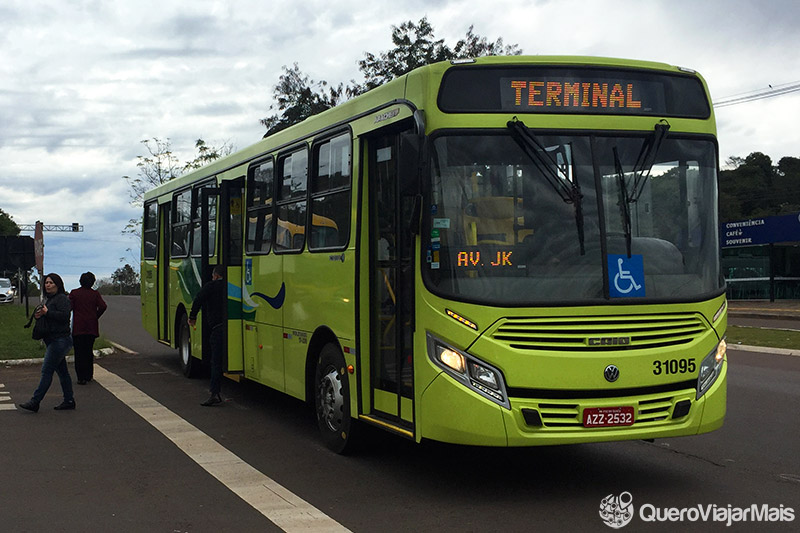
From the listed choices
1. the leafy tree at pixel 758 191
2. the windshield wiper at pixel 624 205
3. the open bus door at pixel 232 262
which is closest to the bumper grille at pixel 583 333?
the windshield wiper at pixel 624 205

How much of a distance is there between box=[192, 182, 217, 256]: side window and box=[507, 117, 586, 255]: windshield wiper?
7.24 metres

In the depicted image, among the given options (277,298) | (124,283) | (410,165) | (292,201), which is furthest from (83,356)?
(124,283)

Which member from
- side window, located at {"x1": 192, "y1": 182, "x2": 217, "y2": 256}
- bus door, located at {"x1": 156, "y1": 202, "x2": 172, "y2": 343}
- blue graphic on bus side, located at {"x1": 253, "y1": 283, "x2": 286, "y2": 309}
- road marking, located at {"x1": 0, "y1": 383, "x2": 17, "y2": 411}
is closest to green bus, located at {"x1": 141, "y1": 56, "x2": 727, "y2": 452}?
blue graphic on bus side, located at {"x1": 253, "y1": 283, "x2": 286, "y2": 309}

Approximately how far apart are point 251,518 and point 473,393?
5.79 feet

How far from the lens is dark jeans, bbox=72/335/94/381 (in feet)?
49.6

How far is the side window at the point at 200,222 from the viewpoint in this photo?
1392cm

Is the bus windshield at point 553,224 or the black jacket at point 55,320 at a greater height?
the bus windshield at point 553,224

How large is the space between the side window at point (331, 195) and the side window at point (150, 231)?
352 inches

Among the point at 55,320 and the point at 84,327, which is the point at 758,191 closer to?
the point at 84,327

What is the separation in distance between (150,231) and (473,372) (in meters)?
12.9

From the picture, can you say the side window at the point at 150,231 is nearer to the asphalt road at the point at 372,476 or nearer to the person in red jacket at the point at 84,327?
the person in red jacket at the point at 84,327

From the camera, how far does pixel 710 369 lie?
7.55 meters

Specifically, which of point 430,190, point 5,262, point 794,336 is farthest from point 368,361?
point 5,262

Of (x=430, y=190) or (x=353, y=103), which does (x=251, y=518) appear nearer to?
(x=430, y=190)
